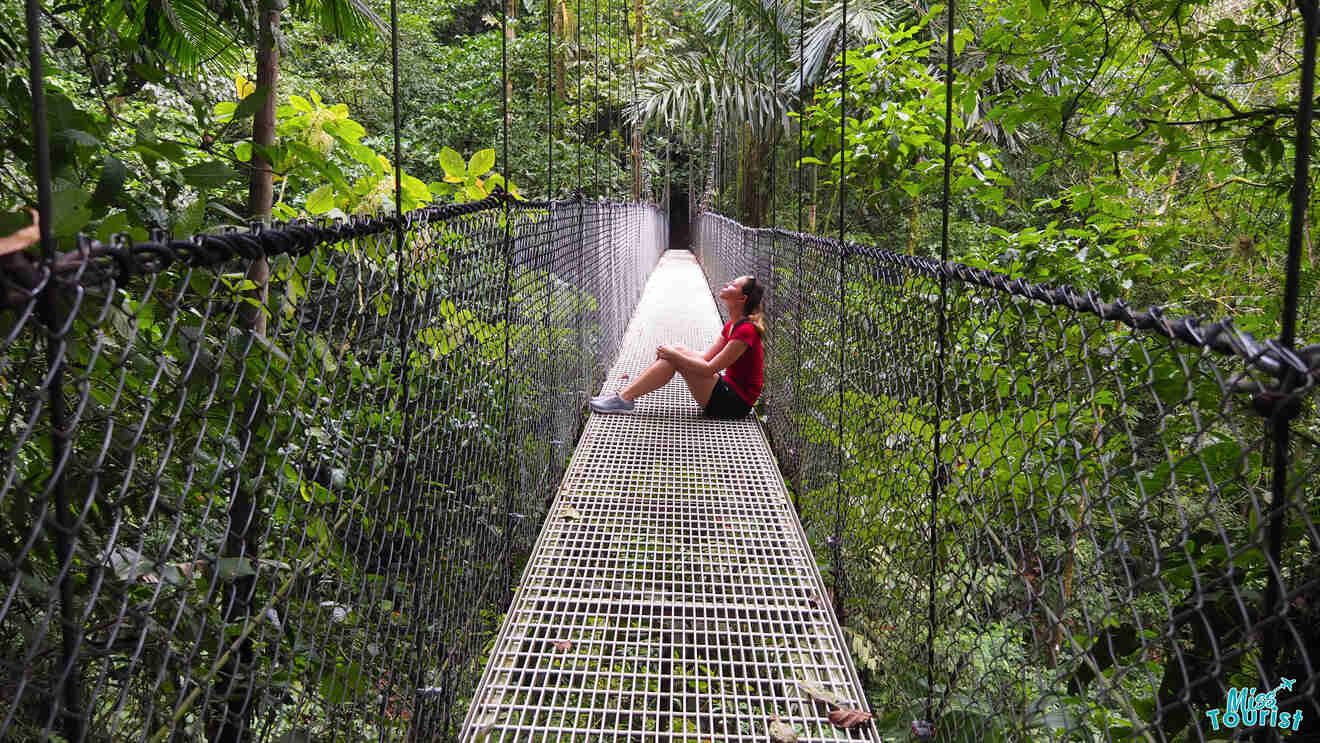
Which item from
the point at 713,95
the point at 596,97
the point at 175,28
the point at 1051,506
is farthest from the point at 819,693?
the point at 713,95

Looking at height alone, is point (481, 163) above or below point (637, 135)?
below

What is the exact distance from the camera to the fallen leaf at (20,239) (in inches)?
20.1

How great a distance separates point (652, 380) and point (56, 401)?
10.8 feet

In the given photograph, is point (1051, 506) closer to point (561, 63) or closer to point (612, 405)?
point (612, 405)

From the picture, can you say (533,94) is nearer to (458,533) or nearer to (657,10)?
(657,10)

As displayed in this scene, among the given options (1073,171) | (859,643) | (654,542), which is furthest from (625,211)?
(859,643)

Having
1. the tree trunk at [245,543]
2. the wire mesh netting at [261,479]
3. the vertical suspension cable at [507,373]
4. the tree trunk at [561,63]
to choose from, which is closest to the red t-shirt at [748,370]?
the wire mesh netting at [261,479]

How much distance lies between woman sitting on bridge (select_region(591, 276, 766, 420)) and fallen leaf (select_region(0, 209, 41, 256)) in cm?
312

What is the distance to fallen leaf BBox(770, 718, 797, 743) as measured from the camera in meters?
1.49

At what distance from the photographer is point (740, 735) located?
1.52 meters

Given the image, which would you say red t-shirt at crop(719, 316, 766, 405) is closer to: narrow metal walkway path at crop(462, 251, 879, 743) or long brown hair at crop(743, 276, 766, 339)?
long brown hair at crop(743, 276, 766, 339)

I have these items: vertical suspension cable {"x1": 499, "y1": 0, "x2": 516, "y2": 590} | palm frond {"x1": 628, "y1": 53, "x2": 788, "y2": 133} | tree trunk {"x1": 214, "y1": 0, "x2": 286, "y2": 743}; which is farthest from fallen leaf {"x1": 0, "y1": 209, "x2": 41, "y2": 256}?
palm frond {"x1": 628, "y1": 53, "x2": 788, "y2": 133}

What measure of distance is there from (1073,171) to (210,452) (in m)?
6.61

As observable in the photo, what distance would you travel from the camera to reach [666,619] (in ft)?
6.46
